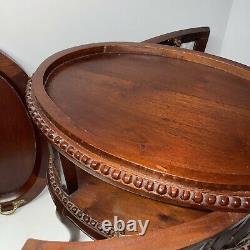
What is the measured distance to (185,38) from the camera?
1.33 metres

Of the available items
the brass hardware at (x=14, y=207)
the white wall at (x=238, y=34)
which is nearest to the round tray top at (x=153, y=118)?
the brass hardware at (x=14, y=207)

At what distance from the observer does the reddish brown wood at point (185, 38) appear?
4.09ft

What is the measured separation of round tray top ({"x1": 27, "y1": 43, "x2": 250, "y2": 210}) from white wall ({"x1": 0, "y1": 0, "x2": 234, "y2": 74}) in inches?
9.5

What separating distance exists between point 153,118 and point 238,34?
3.65ft

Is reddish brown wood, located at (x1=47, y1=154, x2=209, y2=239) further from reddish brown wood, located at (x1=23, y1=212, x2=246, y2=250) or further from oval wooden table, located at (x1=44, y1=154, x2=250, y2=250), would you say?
reddish brown wood, located at (x1=23, y1=212, x2=246, y2=250)

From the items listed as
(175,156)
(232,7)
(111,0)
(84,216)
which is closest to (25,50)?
(111,0)

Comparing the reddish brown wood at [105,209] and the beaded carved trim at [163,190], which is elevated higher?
the beaded carved trim at [163,190]

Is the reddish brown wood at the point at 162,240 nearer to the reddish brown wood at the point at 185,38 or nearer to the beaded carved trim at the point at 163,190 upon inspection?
the beaded carved trim at the point at 163,190

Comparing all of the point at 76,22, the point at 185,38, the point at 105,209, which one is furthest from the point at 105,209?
the point at 185,38

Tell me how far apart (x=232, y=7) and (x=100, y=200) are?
1196 mm

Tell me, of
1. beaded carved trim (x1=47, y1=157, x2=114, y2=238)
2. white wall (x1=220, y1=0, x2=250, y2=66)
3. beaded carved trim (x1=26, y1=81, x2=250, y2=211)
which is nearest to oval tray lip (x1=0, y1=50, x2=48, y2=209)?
beaded carved trim (x1=47, y1=157, x2=114, y2=238)

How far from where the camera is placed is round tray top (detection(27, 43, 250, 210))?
58 cm

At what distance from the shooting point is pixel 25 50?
3.75 feet

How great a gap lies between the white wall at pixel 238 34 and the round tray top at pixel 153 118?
74 cm
